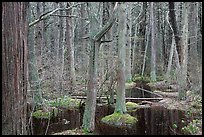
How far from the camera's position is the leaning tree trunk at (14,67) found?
6.85 ft

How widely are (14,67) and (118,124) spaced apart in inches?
366

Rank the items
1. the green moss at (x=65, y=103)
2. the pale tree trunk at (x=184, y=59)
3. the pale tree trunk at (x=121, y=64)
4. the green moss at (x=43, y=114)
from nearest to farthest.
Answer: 1. the green moss at (x=43, y=114)
2. the pale tree trunk at (x=121, y=64)
3. the green moss at (x=65, y=103)
4. the pale tree trunk at (x=184, y=59)

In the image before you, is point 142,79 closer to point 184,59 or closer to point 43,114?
point 184,59

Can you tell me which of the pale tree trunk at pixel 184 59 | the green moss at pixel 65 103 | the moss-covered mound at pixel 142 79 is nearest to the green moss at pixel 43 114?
the green moss at pixel 65 103

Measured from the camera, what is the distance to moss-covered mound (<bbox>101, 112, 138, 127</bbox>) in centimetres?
1115

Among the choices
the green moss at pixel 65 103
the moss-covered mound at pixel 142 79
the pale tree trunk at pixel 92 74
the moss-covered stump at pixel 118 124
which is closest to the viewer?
the pale tree trunk at pixel 92 74

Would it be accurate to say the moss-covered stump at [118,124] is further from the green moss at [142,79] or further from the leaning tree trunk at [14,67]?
the green moss at [142,79]

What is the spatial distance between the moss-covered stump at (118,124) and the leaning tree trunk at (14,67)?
788 cm

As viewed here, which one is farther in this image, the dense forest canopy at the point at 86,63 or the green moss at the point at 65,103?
the green moss at the point at 65,103

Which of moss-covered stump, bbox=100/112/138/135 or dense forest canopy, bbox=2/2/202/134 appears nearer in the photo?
dense forest canopy, bbox=2/2/202/134

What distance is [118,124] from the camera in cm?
1112

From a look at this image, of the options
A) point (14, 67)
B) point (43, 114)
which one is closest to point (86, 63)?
point (43, 114)

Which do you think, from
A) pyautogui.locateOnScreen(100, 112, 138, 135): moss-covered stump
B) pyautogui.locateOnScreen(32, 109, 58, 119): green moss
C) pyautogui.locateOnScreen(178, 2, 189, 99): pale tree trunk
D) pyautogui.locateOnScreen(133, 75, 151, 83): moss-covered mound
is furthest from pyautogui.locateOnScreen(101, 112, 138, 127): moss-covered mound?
pyautogui.locateOnScreen(133, 75, 151, 83): moss-covered mound

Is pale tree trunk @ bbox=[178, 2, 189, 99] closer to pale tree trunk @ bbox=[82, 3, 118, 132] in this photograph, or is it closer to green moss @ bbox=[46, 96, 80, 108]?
green moss @ bbox=[46, 96, 80, 108]
